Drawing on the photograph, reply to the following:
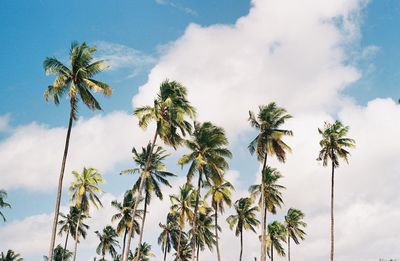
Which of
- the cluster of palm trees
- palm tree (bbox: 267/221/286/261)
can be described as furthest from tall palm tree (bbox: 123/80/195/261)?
palm tree (bbox: 267/221/286/261)

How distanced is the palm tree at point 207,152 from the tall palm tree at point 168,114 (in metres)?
2.78

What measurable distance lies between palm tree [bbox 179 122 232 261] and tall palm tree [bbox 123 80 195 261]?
278cm

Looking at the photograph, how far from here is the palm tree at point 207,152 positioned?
1583 inches

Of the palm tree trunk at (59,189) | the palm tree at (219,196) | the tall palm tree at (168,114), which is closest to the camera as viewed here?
the palm tree trunk at (59,189)

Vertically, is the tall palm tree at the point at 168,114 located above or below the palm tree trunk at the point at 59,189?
above

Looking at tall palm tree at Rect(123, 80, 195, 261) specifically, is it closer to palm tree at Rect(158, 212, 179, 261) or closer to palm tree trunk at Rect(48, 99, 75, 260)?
palm tree trunk at Rect(48, 99, 75, 260)

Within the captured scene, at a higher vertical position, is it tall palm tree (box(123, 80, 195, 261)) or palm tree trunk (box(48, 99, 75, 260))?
tall palm tree (box(123, 80, 195, 261))

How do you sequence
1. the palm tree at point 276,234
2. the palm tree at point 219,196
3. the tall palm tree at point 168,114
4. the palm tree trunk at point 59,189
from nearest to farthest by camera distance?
the palm tree trunk at point 59,189, the tall palm tree at point 168,114, the palm tree at point 219,196, the palm tree at point 276,234

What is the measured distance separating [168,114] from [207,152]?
7.01m

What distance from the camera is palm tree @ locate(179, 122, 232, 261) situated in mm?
40219

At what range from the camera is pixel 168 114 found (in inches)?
1420

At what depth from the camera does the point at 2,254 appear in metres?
69.4

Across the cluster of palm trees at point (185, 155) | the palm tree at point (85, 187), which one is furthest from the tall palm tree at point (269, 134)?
the palm tree at point (85, 187)

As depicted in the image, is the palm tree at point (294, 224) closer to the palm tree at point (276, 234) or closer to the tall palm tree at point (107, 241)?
the palm tree at point (276, 234)
